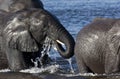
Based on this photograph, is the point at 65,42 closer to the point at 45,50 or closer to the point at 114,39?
the point at 45,50

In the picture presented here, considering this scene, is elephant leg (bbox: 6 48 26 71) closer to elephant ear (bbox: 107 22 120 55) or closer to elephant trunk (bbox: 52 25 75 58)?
elephant trunk (bbox: 52 25 75 58)

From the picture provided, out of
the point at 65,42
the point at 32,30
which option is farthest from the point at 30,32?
the point at 65,42

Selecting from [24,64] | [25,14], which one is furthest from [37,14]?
[24,64]

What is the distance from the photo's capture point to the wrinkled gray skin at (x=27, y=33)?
16703mm

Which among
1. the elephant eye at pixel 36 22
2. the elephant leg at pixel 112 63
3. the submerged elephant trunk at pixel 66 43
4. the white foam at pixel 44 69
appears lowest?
the white foam at pixel 44 69

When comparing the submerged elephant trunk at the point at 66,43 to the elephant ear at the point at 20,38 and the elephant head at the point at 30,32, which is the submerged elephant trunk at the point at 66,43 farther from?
the elephant ear at the point at 20,38

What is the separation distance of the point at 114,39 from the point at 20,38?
2.83 m

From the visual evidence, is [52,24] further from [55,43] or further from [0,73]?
[0,73]

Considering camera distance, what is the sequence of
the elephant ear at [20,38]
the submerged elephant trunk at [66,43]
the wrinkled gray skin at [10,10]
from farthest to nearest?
1. the wrinkled gray skin at [10,10]
2. the elephant ear at [20,38]
3. the submerged elephant trunk at [66,43]

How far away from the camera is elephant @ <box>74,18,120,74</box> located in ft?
51.3

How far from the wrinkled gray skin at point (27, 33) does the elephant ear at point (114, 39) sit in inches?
51.7

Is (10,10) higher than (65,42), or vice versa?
(10,10)

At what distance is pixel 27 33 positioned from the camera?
16.8 metres

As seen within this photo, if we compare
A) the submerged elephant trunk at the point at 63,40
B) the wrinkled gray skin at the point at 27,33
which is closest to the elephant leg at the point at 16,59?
the wrinkled gray skin at the point at 27,33
